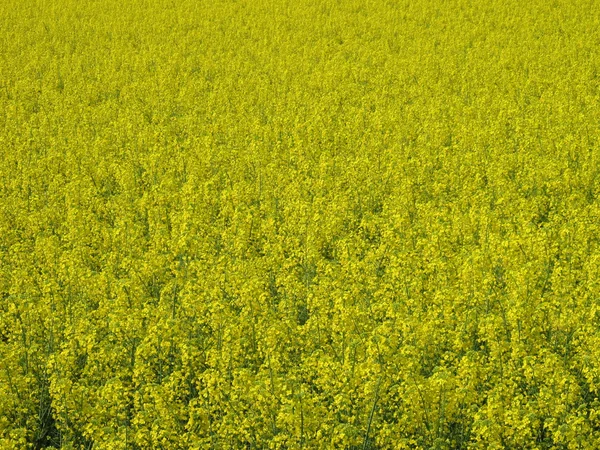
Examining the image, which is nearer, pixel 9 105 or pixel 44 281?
pixel 44 281

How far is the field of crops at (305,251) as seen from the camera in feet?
17.9

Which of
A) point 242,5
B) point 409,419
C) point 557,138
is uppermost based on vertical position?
point 242,5

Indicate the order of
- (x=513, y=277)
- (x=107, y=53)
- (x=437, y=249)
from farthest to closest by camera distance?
(x=107, y=53), (x=437, y=249), (x=513, y=277)

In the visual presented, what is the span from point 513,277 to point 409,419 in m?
1.90

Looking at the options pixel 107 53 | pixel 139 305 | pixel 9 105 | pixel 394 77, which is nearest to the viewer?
pixel 139 305

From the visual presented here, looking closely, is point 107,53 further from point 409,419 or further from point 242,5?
point 409,419

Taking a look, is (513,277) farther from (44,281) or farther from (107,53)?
(107,53)

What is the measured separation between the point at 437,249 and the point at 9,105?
1015 centimetres

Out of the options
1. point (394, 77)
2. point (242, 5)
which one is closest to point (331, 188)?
point (394, 77)

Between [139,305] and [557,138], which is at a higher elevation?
[557,138]

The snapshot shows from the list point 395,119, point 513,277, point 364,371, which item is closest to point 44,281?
point 364,371

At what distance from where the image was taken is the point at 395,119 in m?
12.7

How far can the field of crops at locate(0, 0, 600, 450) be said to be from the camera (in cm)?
547

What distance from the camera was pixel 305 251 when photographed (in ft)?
26.2
